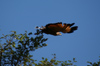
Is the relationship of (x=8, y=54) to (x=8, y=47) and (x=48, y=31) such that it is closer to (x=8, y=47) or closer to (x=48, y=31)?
(x=8, y=47)

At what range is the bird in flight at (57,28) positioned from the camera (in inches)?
310

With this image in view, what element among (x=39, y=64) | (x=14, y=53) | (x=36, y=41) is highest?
(x=36, y=41)

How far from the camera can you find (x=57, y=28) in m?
8.09

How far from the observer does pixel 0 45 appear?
43.4 feet

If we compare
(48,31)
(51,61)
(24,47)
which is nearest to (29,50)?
(24,47)

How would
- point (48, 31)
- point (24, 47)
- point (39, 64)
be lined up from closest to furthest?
1. point (48, 31)
2. point (24, 47)
3. point (39, 64)

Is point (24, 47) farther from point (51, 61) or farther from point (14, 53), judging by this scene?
point (51, 61)

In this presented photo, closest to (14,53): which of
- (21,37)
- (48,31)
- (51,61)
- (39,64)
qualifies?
(21,37)

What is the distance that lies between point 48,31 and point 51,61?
638 cm

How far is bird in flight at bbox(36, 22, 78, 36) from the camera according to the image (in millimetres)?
7882

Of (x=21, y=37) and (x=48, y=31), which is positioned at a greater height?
(x=21, y=37)

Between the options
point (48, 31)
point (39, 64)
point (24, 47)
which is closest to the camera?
point (48, 31)

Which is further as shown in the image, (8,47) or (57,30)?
(8,47)

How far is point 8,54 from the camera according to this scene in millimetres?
12828
